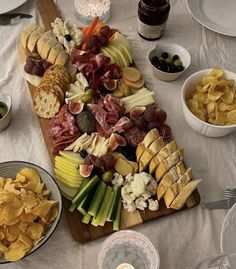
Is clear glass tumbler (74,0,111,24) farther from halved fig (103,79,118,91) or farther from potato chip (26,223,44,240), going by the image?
potato chip (26,223,44,240)

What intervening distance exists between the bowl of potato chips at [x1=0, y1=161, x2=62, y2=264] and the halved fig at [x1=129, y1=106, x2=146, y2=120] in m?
0.34

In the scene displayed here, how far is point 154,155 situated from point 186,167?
0.13 metres

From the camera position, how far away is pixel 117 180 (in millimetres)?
1223

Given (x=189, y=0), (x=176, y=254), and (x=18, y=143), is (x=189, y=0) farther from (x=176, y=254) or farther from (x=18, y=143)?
(x=176, y=254)

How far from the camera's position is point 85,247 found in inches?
45.7

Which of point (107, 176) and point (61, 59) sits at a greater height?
point (61, 59)

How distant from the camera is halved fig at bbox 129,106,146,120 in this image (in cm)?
134

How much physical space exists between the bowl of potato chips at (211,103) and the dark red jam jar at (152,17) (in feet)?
0.89

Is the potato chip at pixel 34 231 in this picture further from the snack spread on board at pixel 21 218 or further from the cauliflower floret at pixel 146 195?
the cauliflower floret at pixel 146 195

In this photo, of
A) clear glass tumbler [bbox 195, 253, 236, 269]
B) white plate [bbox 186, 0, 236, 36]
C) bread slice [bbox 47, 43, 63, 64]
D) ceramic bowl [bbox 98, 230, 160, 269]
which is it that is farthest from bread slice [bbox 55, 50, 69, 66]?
clear glass tumbler [bbox 195, 253, 236, 269]

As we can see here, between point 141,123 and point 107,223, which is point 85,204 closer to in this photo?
point 107,223

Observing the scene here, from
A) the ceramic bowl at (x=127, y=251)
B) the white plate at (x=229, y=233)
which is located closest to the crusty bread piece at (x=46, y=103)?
the ceramic bowl at (x=127, y=251)

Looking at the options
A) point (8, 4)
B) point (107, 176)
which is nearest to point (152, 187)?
point (107, 176)

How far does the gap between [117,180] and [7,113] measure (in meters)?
0.40
